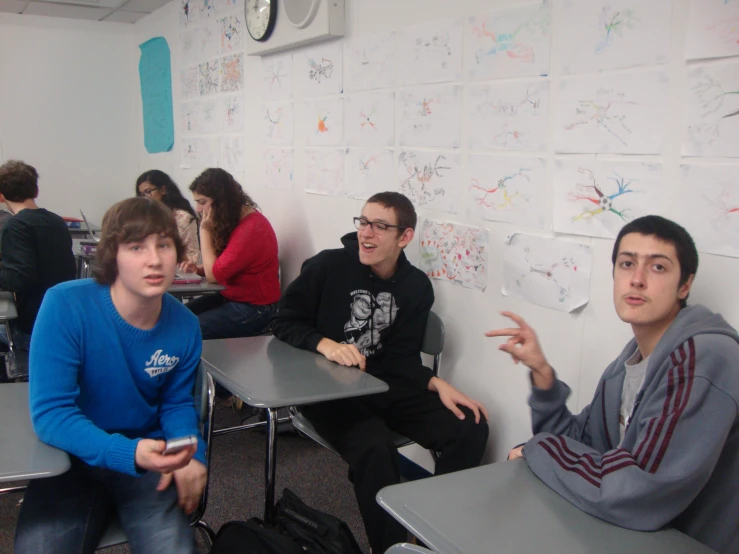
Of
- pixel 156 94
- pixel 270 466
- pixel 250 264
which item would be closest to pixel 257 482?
pixel 270 466

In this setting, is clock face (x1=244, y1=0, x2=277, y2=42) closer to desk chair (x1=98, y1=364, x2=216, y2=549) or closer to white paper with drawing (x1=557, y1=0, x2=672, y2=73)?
white paper with drawing (x1=557, y1=0, x2=672, y2=73)

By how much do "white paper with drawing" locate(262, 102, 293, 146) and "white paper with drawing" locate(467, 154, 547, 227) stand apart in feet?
4.64

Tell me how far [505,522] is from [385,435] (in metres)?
0.83

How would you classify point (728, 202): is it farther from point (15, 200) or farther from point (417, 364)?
point (15, 200)

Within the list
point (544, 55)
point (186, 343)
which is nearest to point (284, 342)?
point (186, 343)

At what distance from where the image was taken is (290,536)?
67.0 inches

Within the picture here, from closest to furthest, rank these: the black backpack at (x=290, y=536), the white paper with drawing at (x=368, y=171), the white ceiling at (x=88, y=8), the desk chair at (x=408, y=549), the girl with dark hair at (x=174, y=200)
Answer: the desk chair at (x=408, y=549) → the black backpack at (x=290, y=536) → the white paper with drawing at (x=368, y=171) → the girl with dark hair at (x=174, y=200) → the white ceiling at (x=88, y=8)

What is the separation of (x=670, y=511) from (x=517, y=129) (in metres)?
1.27

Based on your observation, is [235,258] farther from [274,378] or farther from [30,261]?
[274,378]

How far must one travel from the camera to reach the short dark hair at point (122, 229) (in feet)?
5.05

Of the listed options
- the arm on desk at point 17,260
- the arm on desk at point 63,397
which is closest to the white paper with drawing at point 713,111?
the arm on desk at point 63,397

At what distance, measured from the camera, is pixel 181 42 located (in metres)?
4.64

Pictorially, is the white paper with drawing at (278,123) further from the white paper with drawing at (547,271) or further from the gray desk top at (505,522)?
the gray desk top at (505,522)

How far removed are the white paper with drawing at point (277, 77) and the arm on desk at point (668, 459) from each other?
Answer: 103 inches
